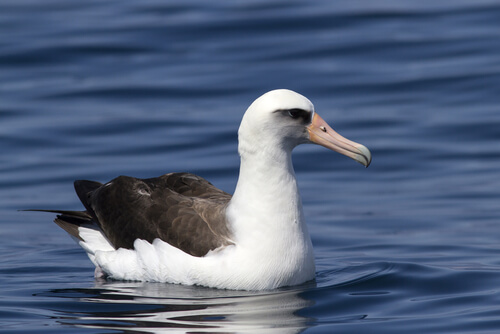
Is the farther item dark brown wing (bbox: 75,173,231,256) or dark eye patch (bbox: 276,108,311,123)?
dark brown wing (bbox: 75,173,231,256)

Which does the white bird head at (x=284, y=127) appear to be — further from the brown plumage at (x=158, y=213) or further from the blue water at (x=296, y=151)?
the blue water at (x=296, y=151)

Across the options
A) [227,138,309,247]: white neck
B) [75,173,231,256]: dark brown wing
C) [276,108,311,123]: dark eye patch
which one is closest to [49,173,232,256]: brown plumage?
[75,173,231,256]: dark brown wing

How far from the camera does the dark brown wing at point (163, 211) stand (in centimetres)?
875

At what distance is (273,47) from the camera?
21109 millimetres

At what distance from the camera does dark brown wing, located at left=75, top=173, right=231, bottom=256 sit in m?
8.75

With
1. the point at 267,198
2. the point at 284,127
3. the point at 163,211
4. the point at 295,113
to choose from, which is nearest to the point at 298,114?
the point at 295,113

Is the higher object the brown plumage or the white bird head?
the white bird head

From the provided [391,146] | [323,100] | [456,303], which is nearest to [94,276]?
[456,303]

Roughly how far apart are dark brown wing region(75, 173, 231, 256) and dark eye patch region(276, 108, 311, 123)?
3.34ft

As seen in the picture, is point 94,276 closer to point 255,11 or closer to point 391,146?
point 391,146

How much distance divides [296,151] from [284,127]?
682 cm

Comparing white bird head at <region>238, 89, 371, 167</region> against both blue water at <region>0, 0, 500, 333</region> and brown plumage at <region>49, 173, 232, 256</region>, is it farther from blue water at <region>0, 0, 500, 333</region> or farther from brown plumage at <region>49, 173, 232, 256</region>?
→ blue water at <region>0, 0, 500, 333</region>

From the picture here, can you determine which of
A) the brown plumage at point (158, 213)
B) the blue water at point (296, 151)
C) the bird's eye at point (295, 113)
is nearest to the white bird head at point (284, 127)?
the bird's eye at point (295, 113)

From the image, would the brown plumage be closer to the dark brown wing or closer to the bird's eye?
the dark brown wing
